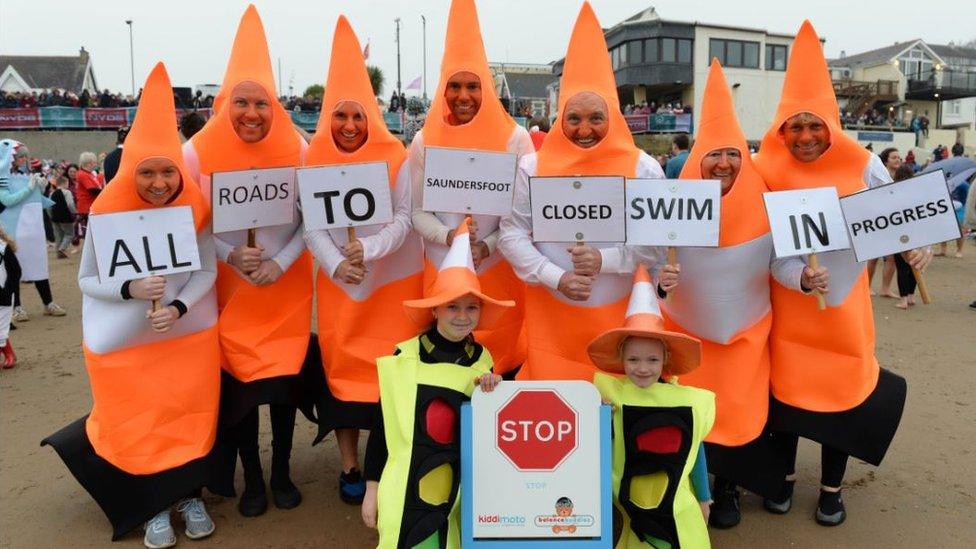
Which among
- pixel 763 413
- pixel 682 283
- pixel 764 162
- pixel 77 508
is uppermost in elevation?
pixel 764 162

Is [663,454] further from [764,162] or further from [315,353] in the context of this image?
[315,353]

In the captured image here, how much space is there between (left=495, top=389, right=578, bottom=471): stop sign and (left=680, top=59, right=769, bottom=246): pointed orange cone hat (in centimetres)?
126

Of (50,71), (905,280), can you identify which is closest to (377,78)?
(50,71)

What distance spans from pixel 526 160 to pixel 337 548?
2.23m

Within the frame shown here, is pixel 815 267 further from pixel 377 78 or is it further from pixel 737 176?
pixel 377 78

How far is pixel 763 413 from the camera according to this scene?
3.72m

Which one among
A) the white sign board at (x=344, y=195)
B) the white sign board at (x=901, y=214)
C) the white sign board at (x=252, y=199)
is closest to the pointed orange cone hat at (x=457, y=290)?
the white sign board at (x=344, y=195)

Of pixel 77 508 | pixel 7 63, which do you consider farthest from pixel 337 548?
pixel 7 63

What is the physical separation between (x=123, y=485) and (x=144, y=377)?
1.86 ft

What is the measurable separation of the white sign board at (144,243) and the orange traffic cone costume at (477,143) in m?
1.16

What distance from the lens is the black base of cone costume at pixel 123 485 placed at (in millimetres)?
3636

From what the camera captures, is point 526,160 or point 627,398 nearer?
point 627,398

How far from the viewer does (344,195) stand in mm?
3646

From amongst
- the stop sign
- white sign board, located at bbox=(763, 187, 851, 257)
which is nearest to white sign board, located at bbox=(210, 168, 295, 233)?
the stop sign
